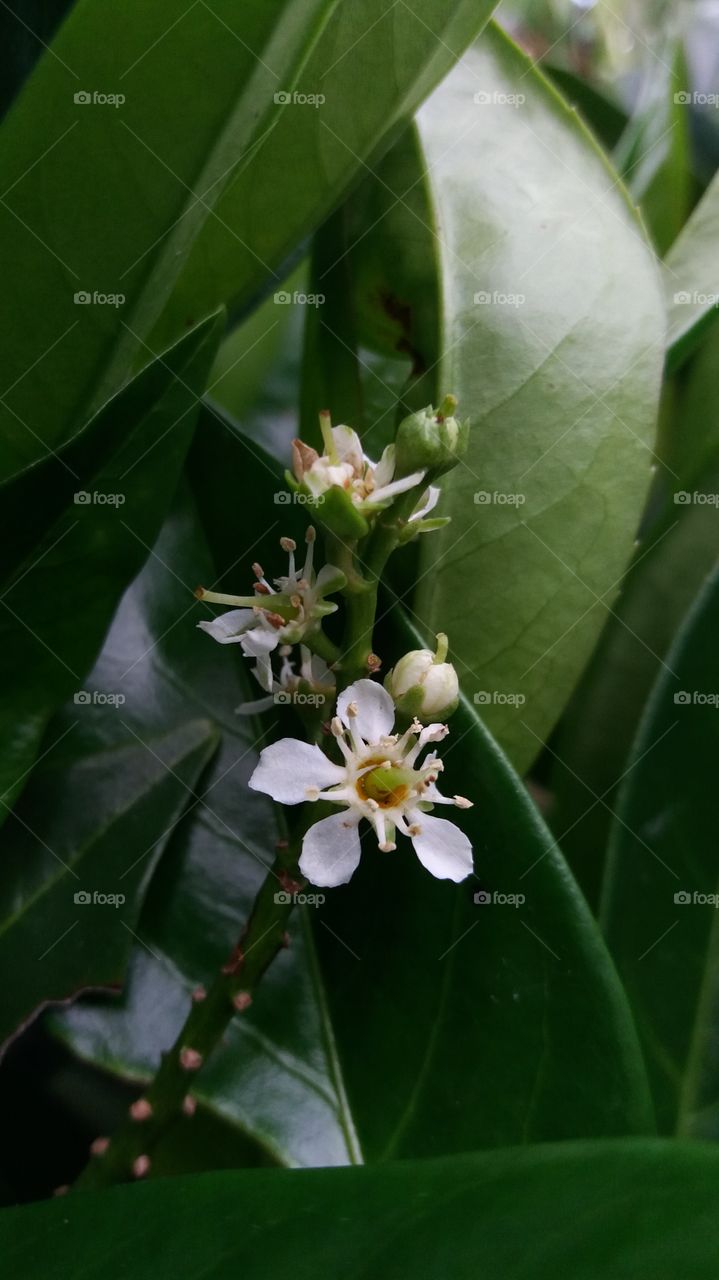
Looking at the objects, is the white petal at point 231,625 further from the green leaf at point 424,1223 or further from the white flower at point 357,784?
the green leaf at point 424,1223

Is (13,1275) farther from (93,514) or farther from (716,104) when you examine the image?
(716,104)

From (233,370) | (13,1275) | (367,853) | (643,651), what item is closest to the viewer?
(13,1275)

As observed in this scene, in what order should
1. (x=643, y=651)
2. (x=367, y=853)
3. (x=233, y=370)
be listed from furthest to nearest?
(x=233, y=370), (x=643, y=651), (x=367, y=853)

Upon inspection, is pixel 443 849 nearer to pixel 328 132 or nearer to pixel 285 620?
pixel 285 620

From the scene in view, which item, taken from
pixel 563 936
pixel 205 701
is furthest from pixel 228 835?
pixel 563 936

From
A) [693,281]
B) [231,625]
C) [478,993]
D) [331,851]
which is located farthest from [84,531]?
[693,281]

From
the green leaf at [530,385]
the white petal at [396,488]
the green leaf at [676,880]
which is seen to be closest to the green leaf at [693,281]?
the green leaf at [530,385]

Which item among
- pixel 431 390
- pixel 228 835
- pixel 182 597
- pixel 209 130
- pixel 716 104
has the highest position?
pixel 716 104

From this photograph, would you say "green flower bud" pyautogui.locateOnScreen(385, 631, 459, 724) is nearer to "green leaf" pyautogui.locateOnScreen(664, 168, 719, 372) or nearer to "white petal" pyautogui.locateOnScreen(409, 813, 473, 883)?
"white petal" pyautogui.locateOnScreen(409, 813, 473, 883)
